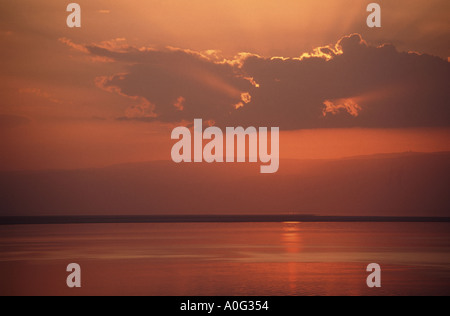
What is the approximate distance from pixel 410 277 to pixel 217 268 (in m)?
10.3

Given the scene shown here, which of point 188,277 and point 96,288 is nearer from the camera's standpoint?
point 96,288
